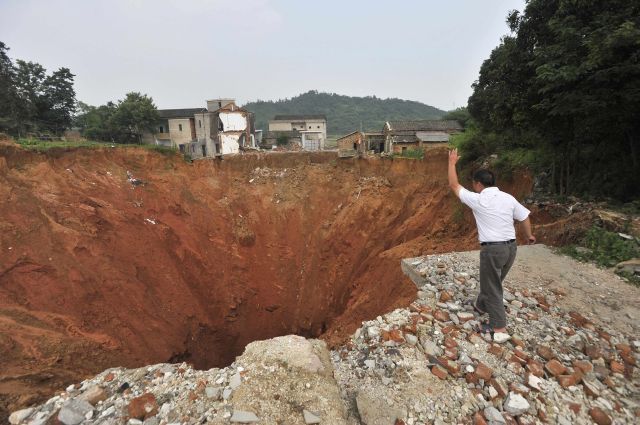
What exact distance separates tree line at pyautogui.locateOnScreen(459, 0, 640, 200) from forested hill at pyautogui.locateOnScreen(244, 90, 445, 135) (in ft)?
163

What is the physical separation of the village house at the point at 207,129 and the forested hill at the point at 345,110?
3250 centimetres

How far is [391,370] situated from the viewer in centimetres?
330

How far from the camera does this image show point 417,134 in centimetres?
2458

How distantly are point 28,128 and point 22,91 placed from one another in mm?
2841

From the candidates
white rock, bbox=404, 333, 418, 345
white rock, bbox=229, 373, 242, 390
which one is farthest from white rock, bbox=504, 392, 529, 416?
white rock, bbox=229, 373, 242, 390

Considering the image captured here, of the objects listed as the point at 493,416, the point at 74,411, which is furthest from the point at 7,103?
the point at 493,416

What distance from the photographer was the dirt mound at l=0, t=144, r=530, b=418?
6.84 metres

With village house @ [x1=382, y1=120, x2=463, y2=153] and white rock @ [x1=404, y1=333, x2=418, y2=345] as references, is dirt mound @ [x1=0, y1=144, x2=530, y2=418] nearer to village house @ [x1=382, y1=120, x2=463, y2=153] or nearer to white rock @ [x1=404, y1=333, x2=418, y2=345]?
white rock @ [x1=404, y1=333, x2=418, y2=345]

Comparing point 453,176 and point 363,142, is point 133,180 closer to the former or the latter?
point 453,176

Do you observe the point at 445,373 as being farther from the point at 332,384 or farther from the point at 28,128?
the point at 28,128

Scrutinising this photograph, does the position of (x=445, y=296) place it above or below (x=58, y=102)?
below

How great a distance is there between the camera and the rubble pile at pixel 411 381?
2.83 metres

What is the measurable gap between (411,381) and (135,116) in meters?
27.8

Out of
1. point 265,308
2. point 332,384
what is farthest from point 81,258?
point 332,384
